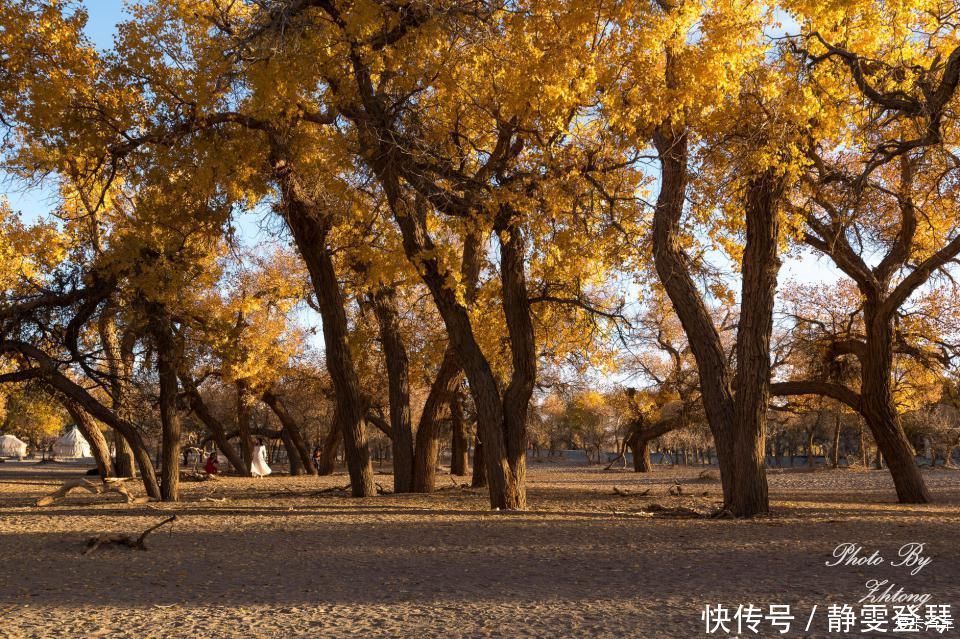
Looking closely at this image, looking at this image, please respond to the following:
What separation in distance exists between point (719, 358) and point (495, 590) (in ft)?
18.2

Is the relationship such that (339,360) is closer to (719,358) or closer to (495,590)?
(719,358)

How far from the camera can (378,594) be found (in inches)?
227

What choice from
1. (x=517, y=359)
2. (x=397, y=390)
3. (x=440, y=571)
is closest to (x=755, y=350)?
(x=517, y=359)

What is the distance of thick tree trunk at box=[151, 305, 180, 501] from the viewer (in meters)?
12.9

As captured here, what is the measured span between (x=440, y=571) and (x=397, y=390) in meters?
9.04

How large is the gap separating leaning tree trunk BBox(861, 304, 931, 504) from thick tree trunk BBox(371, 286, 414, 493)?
831 centimetres

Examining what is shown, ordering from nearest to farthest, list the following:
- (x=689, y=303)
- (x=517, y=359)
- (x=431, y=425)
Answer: (x=689, y=303)
(x=517, y=359)
(x=431, y=425)

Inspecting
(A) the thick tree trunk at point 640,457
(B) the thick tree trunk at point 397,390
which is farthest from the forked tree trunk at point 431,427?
(A) the thick tree trunk at point 640,457

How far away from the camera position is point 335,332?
13.9 meters

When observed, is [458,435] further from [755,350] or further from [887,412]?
[755,350]

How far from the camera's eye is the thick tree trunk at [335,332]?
13.3 metres

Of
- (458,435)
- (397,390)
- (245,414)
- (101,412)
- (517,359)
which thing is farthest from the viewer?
(245,414)

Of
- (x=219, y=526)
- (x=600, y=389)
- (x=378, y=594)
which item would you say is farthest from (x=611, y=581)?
(x=600, y=389)

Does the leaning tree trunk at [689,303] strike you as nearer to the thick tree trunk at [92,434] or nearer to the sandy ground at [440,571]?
the sandy ground at [440,571]
